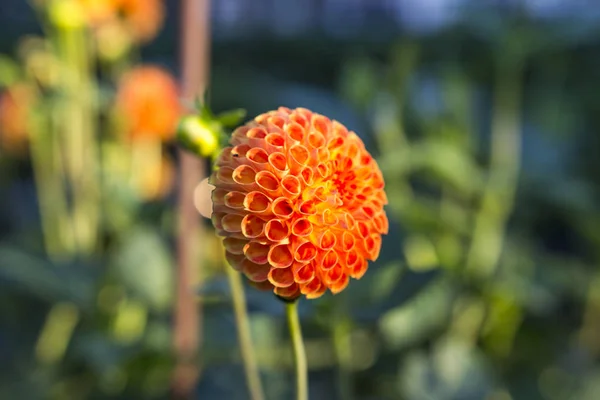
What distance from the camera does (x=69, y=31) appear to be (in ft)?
2.95

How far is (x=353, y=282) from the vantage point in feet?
1.93

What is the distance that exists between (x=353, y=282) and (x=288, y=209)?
0.81 feet

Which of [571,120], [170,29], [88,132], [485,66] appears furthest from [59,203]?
[170,29]

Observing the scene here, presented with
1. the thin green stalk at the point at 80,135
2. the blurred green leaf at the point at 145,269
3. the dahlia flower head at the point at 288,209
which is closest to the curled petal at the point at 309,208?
the dahlia flower head at the point at 288,209

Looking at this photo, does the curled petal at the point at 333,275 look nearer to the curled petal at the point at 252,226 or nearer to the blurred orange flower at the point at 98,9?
the curled petal at the point at 252,226

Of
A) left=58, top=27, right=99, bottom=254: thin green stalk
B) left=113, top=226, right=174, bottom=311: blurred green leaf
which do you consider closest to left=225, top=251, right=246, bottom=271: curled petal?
left=113, top=226, right=174, bottom=311: blurred green leaf

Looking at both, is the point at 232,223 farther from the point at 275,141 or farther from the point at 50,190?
the point at 50,190

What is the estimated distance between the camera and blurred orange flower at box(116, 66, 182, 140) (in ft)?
3.30

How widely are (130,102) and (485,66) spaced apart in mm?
871

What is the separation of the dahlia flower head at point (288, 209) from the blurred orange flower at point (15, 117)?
66 centimetres

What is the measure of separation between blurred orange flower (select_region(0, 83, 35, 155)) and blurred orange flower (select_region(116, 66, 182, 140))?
0.38ft

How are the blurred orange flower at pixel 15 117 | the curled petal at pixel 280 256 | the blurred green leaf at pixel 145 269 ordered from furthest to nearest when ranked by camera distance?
1. the blurred orange flower at pixel 15 117
2. the blurred green leaf at pixel 145 269
3. the curled petal at pixel 280 256

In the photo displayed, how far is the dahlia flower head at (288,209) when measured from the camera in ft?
1.14


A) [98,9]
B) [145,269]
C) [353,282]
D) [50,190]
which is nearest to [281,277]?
[353,282]
